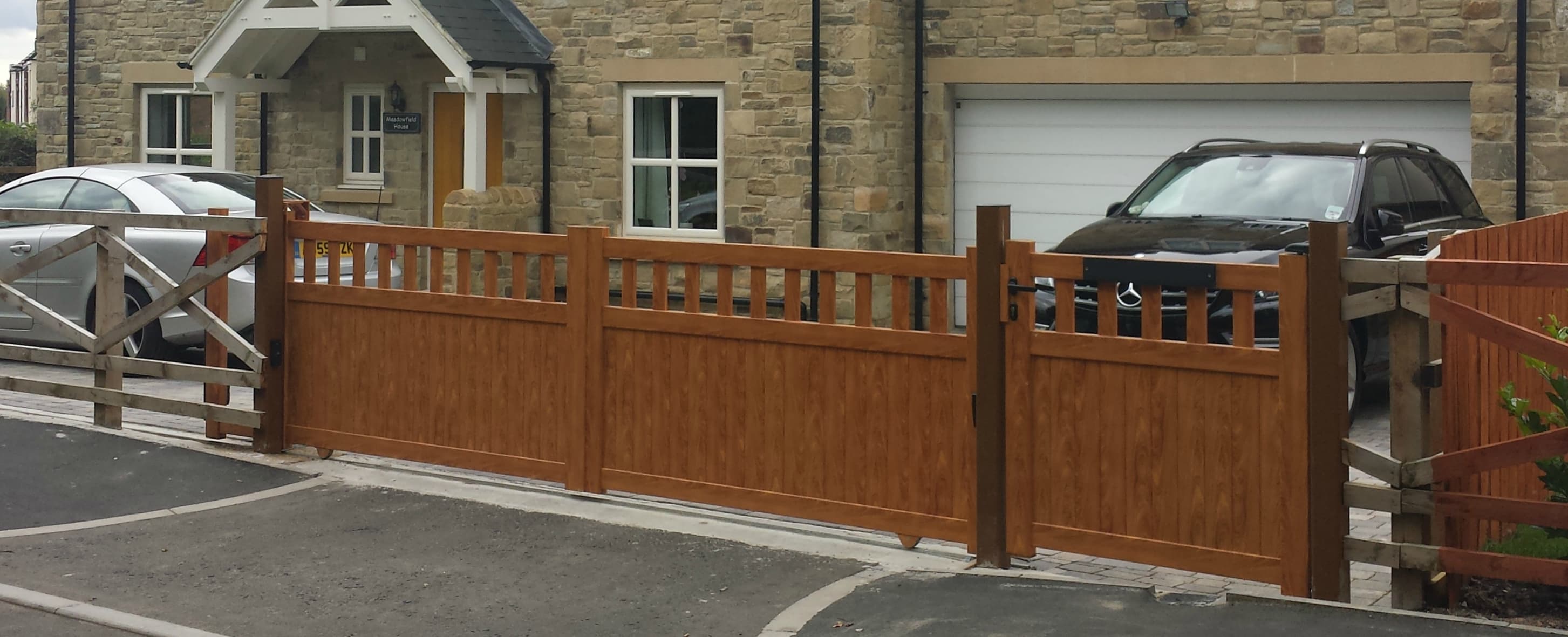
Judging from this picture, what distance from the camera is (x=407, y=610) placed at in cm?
630

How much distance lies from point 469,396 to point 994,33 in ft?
29.7

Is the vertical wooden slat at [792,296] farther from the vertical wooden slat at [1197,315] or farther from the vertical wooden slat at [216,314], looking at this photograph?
the vertical wooden slat at [216,314]

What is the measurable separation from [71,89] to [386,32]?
17.5ft

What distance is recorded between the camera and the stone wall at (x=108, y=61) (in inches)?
803

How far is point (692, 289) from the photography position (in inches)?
299

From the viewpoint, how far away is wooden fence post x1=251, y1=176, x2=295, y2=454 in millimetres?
9133

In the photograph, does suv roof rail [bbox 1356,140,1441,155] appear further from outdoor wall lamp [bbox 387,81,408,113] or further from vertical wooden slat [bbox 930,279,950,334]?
outdoor wall lamp [bbox 387,81,408,113]

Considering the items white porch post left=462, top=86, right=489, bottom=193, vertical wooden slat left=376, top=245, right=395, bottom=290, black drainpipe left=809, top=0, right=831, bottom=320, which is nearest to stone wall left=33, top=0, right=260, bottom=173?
white porch post left=462, top=86, right=489, bottom=193

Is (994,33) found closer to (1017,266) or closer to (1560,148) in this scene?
(1560,148)

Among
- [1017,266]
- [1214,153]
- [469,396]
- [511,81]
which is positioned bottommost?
[469,396]

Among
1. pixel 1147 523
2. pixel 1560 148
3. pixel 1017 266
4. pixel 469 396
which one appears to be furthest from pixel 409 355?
pixel 1560 148

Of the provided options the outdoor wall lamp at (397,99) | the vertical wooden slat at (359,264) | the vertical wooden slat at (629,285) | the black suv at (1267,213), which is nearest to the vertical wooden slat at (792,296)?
the vertical wooden slat at (629,285)

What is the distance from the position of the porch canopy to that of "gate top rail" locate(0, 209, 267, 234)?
7.28m

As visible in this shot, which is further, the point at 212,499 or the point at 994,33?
the point at 994,33
